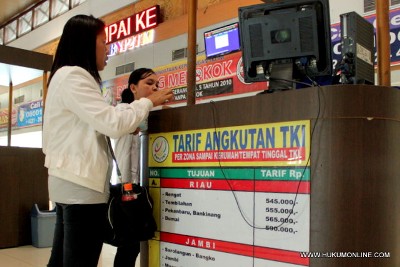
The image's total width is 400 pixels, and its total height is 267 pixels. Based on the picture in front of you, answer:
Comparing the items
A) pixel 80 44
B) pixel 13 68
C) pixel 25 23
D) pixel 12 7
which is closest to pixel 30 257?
pixel 13 68

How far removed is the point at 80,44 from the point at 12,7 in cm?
925

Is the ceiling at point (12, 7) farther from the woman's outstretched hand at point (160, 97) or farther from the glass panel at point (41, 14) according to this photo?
the woman's outstretched hand at point (160, 97)

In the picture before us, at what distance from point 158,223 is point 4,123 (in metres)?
10.1

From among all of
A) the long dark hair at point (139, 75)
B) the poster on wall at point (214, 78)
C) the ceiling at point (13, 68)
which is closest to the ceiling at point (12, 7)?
the ceiling at point (13, 68)

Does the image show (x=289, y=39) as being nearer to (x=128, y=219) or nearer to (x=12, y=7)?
(x=128, y=219)

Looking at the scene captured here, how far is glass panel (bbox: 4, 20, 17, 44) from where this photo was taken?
394 inches

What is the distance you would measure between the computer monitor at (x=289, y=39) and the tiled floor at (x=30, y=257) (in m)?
2.07

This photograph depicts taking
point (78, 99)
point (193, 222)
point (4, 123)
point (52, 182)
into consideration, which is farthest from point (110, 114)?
point (4, 123)

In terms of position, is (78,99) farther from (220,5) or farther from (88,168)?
(220,5)

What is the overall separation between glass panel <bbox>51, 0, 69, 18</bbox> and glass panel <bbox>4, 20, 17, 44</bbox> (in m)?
2.02

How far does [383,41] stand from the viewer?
1.66 meters

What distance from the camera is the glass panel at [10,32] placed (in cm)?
1001

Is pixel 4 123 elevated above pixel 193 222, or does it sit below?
above

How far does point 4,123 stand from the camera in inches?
412
